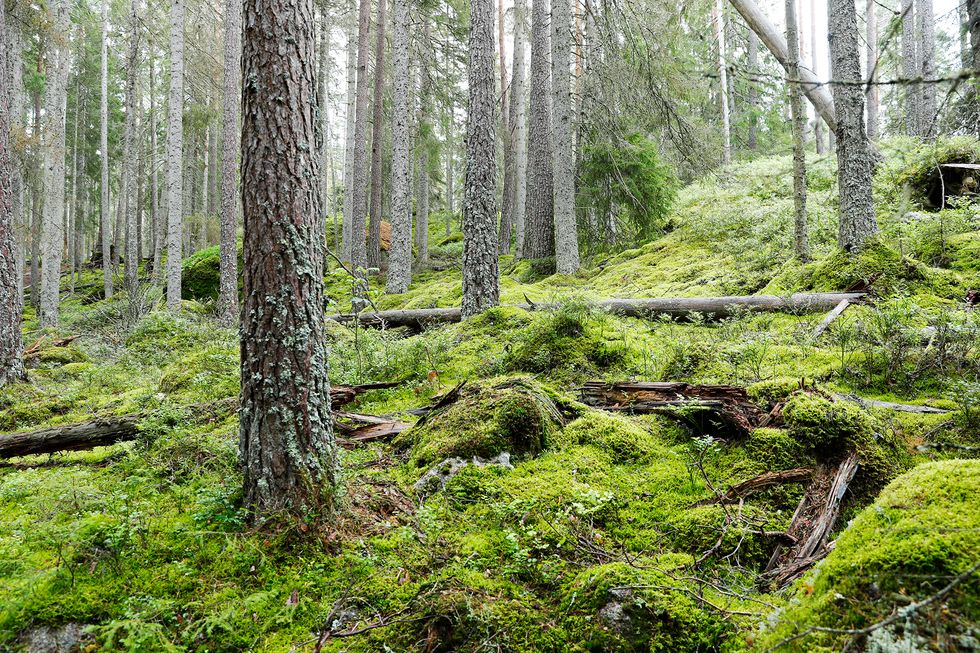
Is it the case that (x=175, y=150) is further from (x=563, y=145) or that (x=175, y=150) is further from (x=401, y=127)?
(x=563, y=145)

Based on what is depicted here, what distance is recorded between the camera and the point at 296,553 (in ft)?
9.77

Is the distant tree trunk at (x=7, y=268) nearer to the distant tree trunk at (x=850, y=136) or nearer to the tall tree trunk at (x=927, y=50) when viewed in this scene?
the distant tree trunk at (x=850, y=136)

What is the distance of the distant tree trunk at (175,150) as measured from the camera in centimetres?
1294

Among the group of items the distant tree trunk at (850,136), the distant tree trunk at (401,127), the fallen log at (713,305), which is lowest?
the fallen log at (713,305)

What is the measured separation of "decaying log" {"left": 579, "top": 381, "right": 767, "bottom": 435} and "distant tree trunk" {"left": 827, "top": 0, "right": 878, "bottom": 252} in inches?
192

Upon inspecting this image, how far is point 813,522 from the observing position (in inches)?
115

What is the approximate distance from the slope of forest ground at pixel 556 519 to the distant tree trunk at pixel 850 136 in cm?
144

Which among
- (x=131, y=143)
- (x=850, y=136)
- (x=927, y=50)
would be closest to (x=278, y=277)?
(x=850, y=136)

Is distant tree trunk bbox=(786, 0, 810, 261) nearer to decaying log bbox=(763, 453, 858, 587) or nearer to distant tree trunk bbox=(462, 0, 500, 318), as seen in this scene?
distant tree trunk bbox=(462, 0, 500, 318)

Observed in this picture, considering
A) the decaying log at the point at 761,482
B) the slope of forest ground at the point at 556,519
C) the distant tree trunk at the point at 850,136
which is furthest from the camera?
the distant tree trunk at the point at 850,136

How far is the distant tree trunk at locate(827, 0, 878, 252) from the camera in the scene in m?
7.35

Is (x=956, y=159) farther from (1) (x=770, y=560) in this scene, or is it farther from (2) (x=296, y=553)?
(2) (x=296, y=553)

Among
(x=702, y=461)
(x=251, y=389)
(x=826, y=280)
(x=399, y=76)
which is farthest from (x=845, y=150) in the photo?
(x=399, y=76)

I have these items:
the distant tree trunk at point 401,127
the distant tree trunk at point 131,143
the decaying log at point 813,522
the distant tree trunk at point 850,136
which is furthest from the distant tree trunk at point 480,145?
the distant tree trunk at point 131,143
